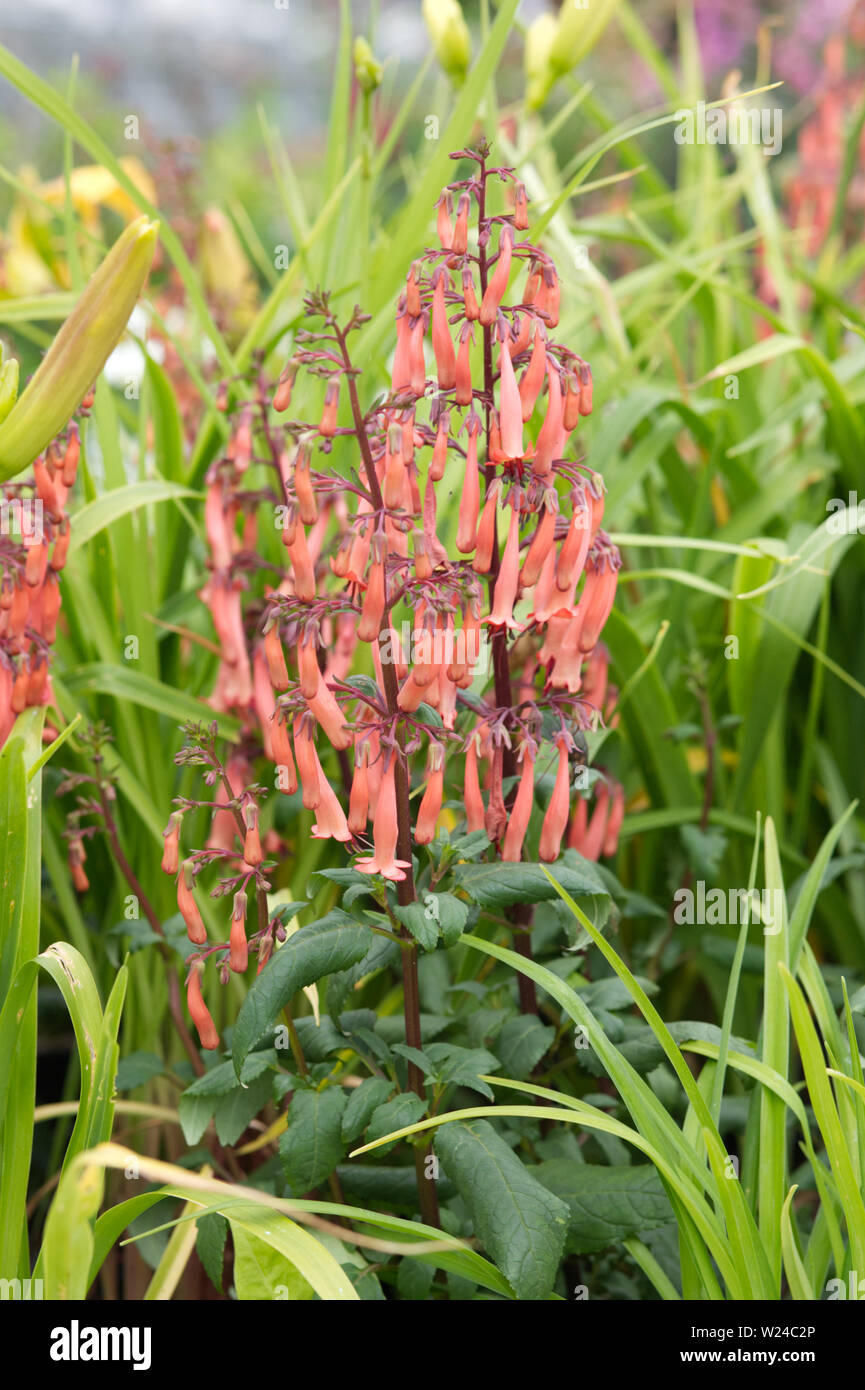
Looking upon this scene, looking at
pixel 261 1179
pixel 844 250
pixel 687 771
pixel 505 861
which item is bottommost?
pixel 261 1179

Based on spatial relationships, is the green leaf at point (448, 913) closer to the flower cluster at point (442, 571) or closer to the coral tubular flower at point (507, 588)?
the flower cluster at point (442, 571)

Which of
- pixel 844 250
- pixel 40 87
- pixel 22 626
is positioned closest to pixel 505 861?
pixel 22 626

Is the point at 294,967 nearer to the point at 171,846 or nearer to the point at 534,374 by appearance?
the point at 171,846

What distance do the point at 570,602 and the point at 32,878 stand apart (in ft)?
2.15

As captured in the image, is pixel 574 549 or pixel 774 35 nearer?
pixel 574 549

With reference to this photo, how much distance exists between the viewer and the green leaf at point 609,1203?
116cm

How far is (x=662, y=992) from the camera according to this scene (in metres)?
1.93

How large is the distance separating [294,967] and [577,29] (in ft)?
5.32

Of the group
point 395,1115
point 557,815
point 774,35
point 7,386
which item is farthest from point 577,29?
point 774,35

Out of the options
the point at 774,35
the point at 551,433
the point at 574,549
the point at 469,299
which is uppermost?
the point at 774,35

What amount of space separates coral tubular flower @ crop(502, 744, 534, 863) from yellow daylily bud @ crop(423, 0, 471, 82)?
1320 millimetres

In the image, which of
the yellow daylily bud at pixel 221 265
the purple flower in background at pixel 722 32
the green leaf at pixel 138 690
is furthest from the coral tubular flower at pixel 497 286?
the purple flower in background at pixel 722 32

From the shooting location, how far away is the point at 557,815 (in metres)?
1.20
